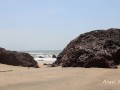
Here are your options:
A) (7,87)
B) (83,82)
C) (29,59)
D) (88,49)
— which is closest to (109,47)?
(88,49)

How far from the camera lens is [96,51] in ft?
24.5

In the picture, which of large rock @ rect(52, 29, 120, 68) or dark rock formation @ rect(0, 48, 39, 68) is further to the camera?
dark rock formation @ rect(0, 48, 39, 68)

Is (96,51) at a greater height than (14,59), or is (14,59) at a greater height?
(96,51)

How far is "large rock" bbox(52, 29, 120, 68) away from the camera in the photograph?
7.17m

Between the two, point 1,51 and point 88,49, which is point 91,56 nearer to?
point 88,49

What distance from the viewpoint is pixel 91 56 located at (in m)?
7.37

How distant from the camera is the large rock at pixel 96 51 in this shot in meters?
7.17

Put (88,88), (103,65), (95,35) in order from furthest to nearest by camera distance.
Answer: (95,35) → (103,65) → (88,88)

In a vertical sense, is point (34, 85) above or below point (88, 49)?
below

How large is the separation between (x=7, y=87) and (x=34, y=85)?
37 cm

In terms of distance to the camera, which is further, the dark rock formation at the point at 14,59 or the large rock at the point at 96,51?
the dark rock formation at the point at 14,59

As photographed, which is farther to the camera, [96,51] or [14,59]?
[14,59]

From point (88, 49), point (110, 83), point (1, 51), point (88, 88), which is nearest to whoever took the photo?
point (88, 88)

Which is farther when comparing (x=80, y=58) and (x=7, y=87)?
(x=80, y=58)
